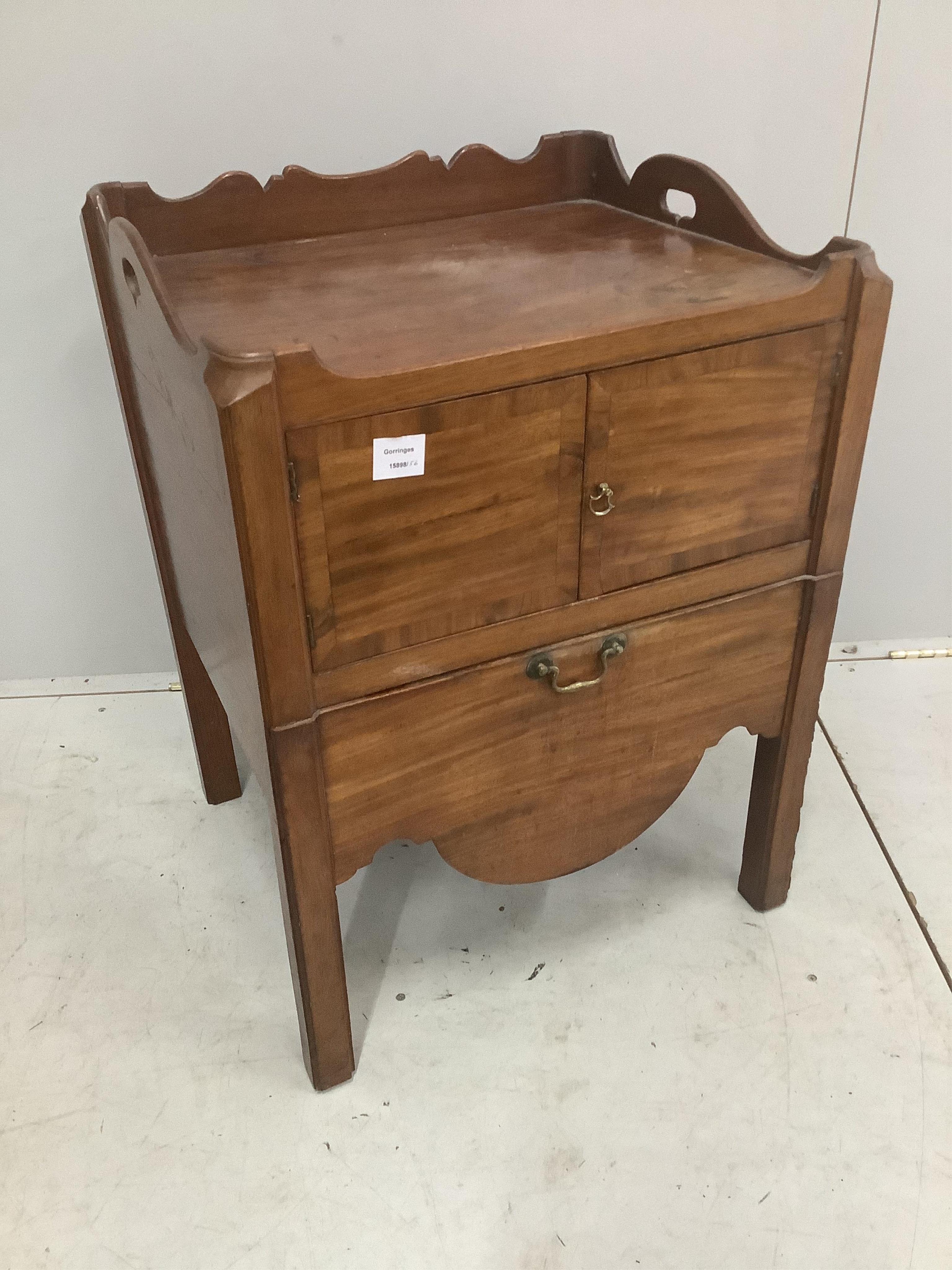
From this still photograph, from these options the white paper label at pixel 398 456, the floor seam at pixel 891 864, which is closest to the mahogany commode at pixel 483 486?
the white paper label at pixel 398 456

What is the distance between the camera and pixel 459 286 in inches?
42.6

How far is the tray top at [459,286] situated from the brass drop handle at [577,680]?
1.05 ft

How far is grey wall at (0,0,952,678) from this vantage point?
1354 mm

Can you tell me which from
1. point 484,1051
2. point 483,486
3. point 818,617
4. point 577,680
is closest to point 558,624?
point 577,680

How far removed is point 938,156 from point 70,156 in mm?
1220

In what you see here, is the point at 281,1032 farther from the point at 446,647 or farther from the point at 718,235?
the point at 718,235

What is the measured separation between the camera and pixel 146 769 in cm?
170

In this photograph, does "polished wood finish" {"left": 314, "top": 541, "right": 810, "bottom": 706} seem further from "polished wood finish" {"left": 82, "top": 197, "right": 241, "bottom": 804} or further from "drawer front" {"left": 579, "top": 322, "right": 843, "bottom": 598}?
"polished wood finish" {"left": 82, "top": 197, "right": 241, "bottom": 804}

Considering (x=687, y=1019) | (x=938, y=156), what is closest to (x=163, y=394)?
(x=687, y=1019)

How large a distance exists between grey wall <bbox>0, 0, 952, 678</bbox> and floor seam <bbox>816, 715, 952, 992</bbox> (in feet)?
2.04

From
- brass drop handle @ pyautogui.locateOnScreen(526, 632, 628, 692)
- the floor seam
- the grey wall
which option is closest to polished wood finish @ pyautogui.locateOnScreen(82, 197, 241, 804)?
the grey wall

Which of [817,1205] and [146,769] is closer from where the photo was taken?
[817,1205]

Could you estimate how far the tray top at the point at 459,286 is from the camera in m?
0.93

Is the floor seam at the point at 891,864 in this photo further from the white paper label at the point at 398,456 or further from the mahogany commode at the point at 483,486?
the white paper label at the point at 398,456
